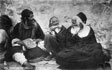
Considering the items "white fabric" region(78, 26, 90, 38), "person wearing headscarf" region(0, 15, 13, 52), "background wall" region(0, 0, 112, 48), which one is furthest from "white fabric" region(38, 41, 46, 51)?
"white fabric" region(78, 26, 90, 38)

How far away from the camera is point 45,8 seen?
7262 mm

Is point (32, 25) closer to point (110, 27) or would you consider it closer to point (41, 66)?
point (41, 66)

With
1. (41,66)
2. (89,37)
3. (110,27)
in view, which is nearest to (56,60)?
(41,66)

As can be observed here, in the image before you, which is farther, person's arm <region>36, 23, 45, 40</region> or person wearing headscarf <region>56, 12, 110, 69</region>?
person's arm <region>36, 23, 45, 40</region>

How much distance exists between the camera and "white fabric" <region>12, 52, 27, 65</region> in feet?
22.6

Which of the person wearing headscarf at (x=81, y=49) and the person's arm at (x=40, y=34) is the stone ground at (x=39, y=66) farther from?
the person's arm at (x=40, y=34)

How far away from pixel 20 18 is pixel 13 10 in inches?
9.3

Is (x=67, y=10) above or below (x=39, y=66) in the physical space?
above

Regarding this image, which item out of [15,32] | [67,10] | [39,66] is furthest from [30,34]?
[67,10]

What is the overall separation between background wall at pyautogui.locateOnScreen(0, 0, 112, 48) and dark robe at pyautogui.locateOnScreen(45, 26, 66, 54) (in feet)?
0.66

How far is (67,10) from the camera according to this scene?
7.23 m

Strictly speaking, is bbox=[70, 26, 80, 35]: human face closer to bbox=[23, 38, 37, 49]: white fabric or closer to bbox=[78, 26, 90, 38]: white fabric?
bbox=[78, 26, 90, 38]: white fabric

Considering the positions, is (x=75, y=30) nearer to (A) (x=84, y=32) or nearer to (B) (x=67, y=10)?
(A) (x=84, y=32)

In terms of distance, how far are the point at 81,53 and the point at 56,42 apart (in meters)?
0.57
